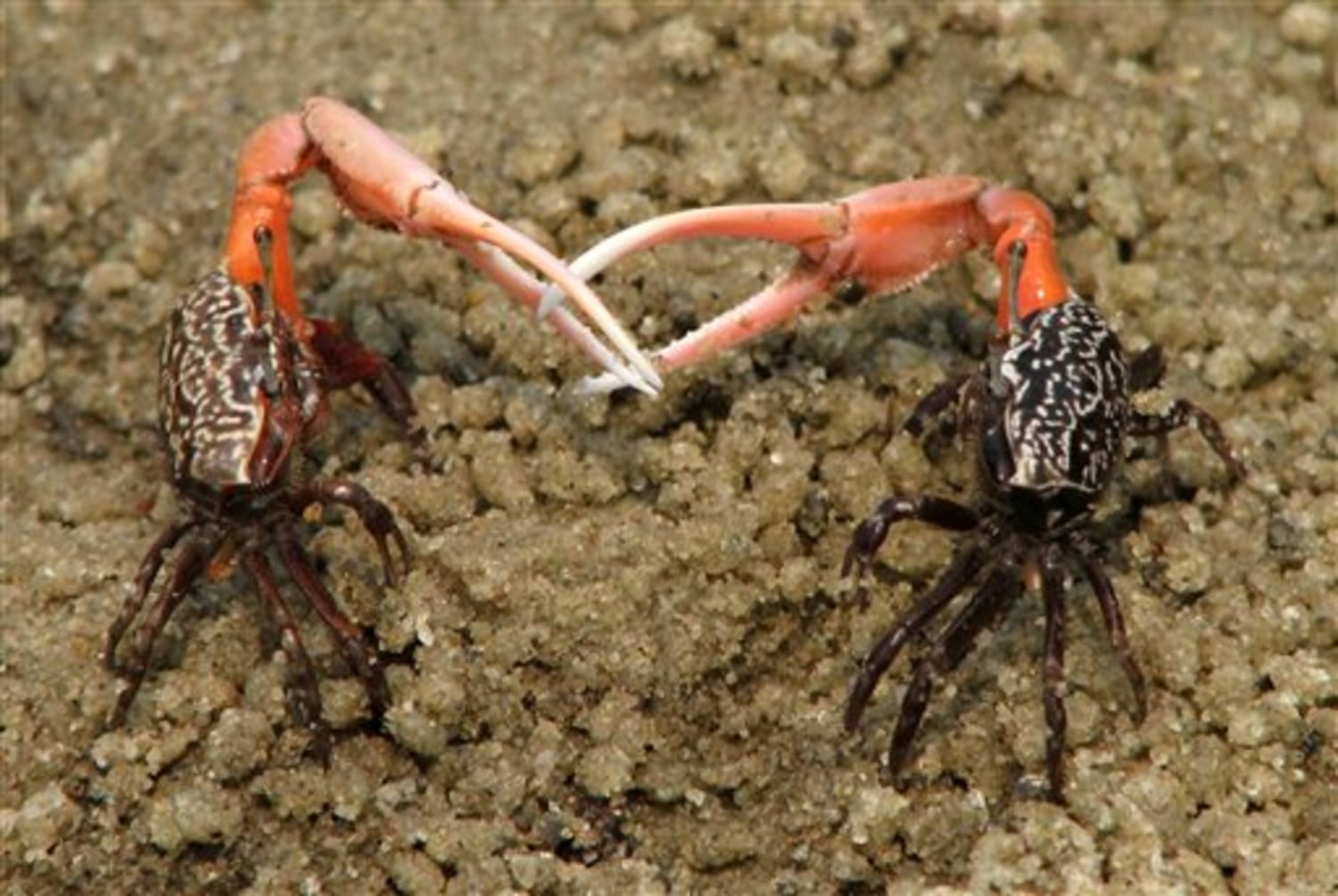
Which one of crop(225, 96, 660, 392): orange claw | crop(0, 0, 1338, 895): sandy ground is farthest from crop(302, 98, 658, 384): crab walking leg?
crop(0, 0, 1338, 895): sandy ground

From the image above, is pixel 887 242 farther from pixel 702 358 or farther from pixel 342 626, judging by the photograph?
pixel 342 626

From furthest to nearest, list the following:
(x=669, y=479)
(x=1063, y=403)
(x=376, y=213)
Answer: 1. (x=669, y=479)
2. (x=376, y=213)
3. (x=1063, y=403)

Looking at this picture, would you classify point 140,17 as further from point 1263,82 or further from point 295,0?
point 1263,82

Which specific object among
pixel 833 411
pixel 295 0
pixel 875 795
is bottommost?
pixel 875 795

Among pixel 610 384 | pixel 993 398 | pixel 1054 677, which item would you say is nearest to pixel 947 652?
pixel 1054 677

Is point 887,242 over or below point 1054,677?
over

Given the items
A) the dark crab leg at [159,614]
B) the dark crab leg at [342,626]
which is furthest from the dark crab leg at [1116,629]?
the dark crab leg at [159,614]

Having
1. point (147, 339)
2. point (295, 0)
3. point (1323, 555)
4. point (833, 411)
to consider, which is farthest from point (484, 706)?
point (295, 0)
